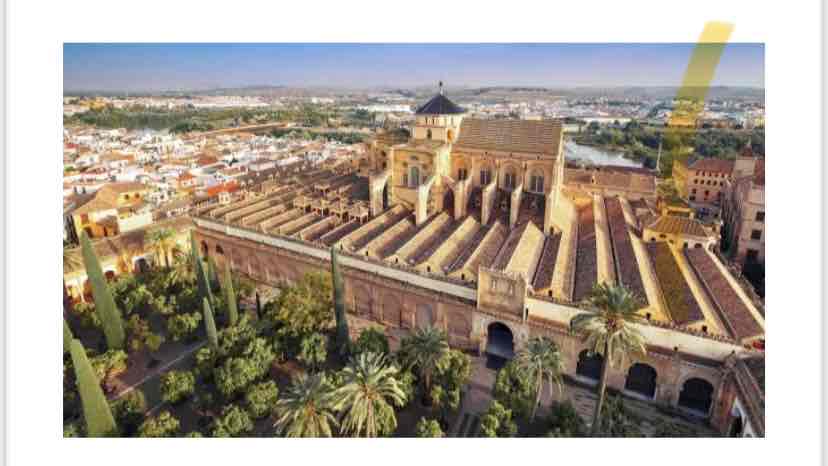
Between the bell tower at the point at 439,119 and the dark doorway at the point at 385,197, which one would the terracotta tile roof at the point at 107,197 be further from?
the bell tower at the point at 439,119

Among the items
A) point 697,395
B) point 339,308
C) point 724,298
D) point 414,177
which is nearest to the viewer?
point 697,395

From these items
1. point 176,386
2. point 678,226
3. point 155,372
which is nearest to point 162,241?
point 155,372

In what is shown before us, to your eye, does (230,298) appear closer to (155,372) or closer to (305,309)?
(305,309)

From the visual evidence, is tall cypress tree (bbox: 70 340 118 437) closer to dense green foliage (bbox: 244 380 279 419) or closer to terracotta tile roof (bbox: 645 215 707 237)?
dense green foliage (bbox: 244 380 279 419)

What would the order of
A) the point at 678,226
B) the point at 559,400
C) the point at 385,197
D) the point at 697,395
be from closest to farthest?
the point at 697,395
the point at 559,400
the point at 678,226
the point at 385,197

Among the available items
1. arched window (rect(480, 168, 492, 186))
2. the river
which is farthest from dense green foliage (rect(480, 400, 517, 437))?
the river

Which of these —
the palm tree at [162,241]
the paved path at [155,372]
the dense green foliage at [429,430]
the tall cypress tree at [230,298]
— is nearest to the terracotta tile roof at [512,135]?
the tall cypress tree at [230,298]

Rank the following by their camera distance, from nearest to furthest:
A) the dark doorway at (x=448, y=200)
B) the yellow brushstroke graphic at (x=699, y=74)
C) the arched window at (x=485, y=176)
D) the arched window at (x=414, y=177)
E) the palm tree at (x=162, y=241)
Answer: the yellow brushstroke graphic at (x=699, y=74) → the palm tree at (x=162, y=241) → the arched window at (x=414, y=177) → the dark doorway at (x=448, y=200) → the arched window at (x=485, y=176)
